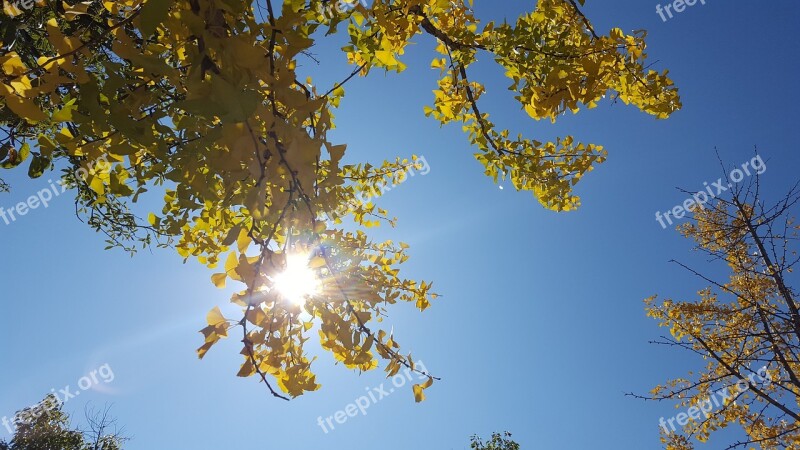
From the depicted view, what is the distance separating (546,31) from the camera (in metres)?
2.10

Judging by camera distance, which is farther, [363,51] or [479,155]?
[479,155]

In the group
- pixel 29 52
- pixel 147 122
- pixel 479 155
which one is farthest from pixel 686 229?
pixel 29 52

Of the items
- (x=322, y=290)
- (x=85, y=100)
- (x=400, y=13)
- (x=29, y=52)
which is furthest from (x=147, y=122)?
(x=29, y=52)

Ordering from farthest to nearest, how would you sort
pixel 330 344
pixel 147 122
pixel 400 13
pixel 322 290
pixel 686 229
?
1. pixel 686 229
2. pixel 400 13
3. pixel 330 344
4. pixel 322 290
5. pixel 147 122

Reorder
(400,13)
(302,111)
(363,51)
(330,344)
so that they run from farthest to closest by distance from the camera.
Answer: (400,13) < (363,51) < (330,344) < (302,111)

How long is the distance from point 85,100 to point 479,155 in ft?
7.65

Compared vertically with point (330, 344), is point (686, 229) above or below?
above

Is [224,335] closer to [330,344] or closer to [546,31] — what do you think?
[330,344]

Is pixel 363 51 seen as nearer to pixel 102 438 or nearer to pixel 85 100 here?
pixel 85 100

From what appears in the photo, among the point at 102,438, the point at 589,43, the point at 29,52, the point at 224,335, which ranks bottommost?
the point at 224,335

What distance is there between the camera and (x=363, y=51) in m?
1.66

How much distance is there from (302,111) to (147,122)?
0.41 m

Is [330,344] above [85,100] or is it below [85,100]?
below

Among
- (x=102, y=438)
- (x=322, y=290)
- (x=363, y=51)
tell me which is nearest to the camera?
(x=322, y=290)
